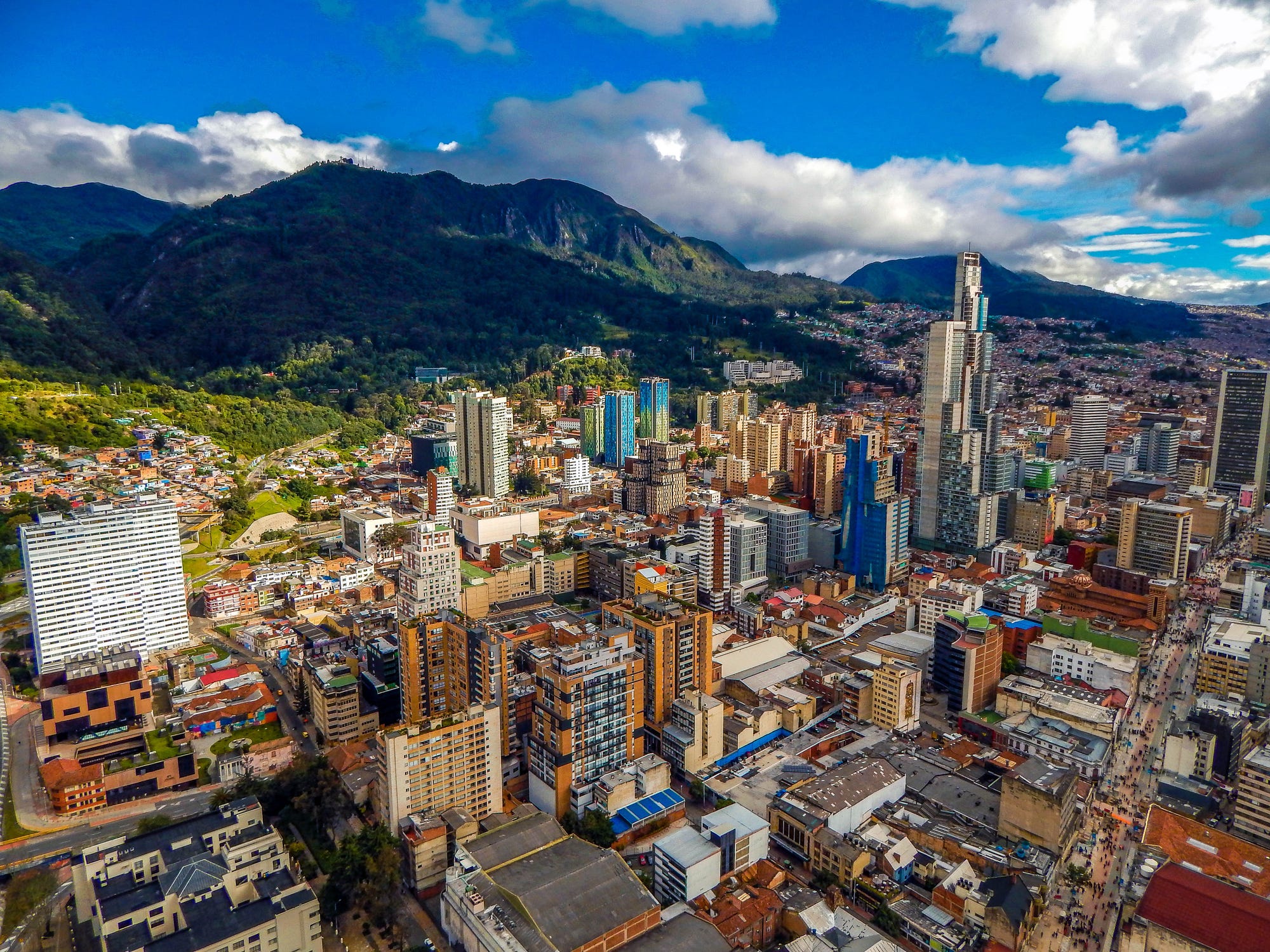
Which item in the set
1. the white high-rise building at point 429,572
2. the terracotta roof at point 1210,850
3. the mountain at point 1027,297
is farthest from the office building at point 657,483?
the mountain at point 1027,297

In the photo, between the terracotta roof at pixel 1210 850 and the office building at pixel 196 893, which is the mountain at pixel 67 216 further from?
the terracotta roof at pixel 1210 850

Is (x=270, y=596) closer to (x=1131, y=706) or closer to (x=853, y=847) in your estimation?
(x=853, y=847)

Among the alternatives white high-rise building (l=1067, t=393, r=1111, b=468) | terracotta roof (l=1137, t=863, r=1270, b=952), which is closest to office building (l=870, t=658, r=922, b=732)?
terracotta roof (l=1137, t=863, r=1270, b=952)

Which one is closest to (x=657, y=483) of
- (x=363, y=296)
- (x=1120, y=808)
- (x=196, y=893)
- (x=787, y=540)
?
(x=787, y=540)

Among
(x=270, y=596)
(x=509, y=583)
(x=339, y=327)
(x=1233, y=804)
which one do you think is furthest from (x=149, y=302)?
(x=1233, y=804)

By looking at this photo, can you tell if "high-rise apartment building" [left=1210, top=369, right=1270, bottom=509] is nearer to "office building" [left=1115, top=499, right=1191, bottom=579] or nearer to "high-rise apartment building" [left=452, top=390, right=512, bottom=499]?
"office building" [left=1115, top=499, right=1191, bottom=579]

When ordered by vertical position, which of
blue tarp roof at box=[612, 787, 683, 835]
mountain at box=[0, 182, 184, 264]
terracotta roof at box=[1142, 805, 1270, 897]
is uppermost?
mountain at box=[0, 182, 184, 264]

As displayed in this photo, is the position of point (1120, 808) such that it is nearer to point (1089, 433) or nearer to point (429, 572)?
point (429, 572)
